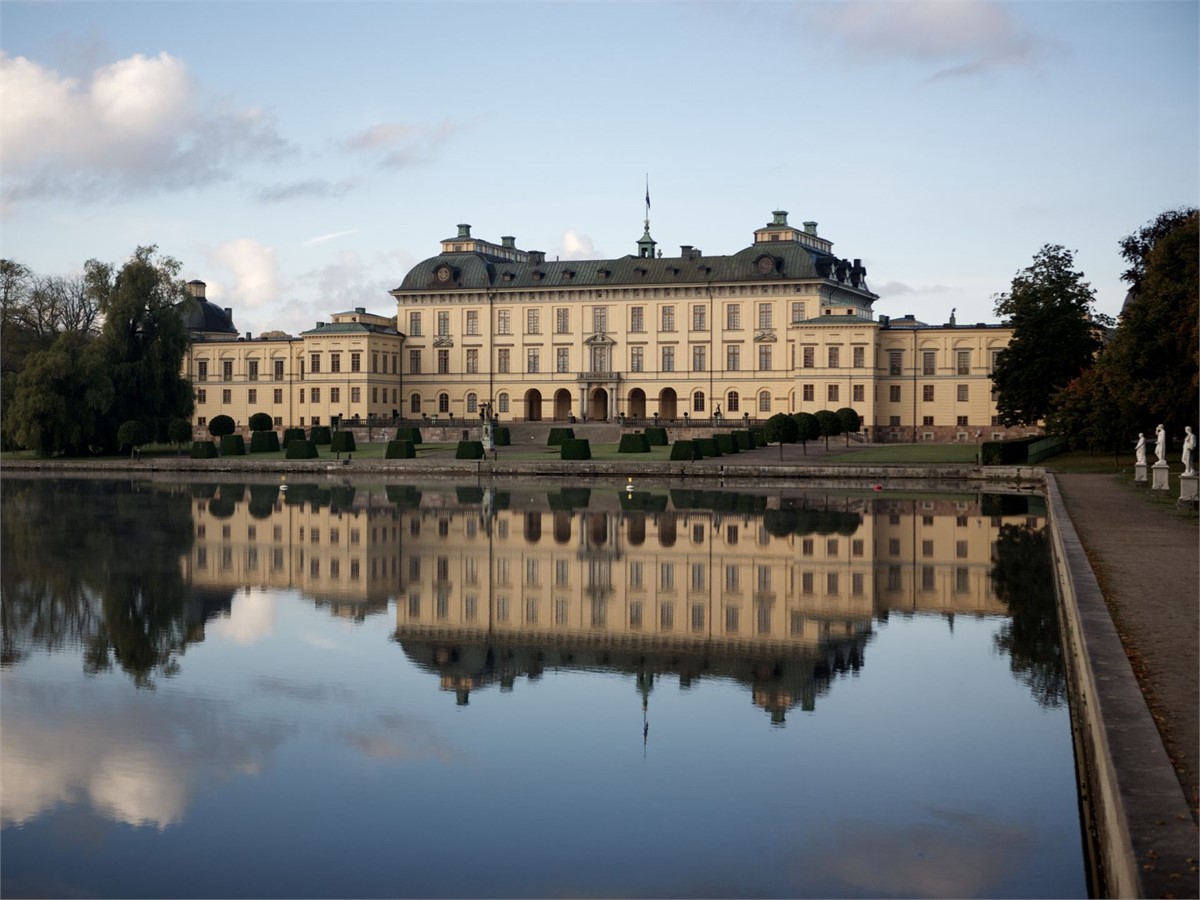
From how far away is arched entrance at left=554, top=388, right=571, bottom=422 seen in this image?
75500mm

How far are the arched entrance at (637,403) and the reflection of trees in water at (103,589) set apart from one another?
151 ft

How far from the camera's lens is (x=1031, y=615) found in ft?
51.7

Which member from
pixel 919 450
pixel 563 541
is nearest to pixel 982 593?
pixel 563 541

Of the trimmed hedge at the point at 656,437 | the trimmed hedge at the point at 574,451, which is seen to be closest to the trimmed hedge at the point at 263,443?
the trimmed hedge at the point at 574,451

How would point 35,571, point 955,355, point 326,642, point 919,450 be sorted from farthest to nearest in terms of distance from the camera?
point 955,355 < point 919,450 < point 35,571 < point 326,642

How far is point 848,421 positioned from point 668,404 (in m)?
15.8

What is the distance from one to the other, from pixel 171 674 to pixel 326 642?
6.63 feet

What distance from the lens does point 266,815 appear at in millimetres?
8406

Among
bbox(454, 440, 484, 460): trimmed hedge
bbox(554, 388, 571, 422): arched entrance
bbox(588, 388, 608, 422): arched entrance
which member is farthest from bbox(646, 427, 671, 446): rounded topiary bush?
bbox(554, 388, 571, 422): arched entrance

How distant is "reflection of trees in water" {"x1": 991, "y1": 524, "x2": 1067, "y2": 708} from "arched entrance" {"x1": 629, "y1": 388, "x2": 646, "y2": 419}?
51.3m

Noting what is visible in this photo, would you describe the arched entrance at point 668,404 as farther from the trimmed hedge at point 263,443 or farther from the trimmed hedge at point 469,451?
the trimmed hedge at point 469,451

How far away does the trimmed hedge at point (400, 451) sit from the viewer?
52.2m

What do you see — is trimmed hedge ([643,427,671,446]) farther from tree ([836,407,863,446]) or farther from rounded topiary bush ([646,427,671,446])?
tree ([836,407,863,446])

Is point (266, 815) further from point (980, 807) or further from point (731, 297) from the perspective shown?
point (731, 297)
